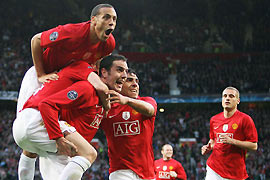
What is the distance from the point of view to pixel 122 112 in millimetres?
4703

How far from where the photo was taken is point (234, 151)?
6.12m

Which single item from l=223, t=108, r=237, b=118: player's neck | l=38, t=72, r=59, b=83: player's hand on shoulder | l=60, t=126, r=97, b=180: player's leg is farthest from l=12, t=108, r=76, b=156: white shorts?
l=223, t=108, r=237, b=118: player's neck

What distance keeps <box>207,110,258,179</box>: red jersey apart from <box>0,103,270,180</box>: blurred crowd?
29.5 ft

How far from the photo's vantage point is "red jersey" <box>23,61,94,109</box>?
3.57m

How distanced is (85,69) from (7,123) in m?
17.6

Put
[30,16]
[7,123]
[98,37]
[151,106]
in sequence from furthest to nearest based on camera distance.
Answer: [30,16], [7,123], [151,106], [98,37]

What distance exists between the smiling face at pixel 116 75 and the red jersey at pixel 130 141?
826 mm

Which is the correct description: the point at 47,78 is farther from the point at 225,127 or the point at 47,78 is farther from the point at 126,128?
the point at 225,127

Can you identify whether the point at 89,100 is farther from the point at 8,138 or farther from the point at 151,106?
the point at 8,138

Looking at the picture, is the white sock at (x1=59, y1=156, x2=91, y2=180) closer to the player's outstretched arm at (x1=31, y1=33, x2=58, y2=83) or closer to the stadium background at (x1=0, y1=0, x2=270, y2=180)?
the player's outstretched arm at (x1=31, y1=33, x2=58, y2=83)

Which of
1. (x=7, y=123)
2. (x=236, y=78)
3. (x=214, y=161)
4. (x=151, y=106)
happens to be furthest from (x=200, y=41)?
(x=151, y=106)

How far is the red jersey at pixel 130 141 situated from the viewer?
14.9 ft

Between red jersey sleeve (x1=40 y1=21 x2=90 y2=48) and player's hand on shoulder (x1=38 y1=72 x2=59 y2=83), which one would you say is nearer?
player's hand on shoulder (x1=38 y1=72 x2=59 y2=83)

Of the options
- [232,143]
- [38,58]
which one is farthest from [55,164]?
[232,143]
